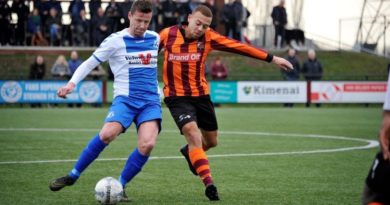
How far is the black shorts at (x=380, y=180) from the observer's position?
5.79 metres

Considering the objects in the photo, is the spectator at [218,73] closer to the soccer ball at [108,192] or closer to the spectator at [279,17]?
the spectator at [279,17]

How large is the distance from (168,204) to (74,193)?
1306 millimetres

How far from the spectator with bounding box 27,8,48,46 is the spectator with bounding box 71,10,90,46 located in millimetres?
1325

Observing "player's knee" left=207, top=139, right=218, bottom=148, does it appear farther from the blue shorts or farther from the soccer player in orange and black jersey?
the blue shorts

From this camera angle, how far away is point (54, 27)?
115ft

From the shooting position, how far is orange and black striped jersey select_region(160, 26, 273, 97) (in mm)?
9883

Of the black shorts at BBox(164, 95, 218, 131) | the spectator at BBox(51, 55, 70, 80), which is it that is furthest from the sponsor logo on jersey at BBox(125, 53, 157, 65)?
the spectator at BBox(51, 55, 70, 80)

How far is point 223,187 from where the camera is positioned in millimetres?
10070

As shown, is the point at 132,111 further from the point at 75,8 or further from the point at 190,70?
the point at 75,8

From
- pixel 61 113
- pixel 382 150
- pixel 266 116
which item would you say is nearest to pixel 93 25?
pixel 61 113

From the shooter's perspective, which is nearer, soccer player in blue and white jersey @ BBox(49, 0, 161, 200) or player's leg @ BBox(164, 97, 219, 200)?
soccer player in blue and white jersey @ BBox(49, 0, 161, 200)

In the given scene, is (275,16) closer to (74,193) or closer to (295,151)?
(295,151)

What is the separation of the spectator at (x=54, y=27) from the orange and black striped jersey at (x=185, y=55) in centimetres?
2476

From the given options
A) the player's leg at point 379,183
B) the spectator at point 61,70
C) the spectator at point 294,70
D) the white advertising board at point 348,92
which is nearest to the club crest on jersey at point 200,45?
the player's leg at point 379,183
